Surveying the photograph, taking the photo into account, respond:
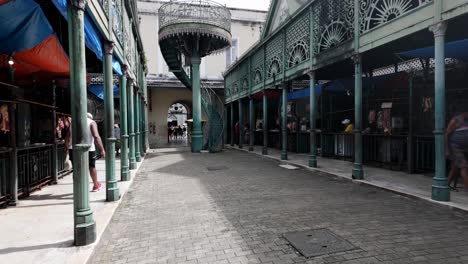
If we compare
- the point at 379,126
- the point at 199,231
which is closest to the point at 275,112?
the point at 379,126

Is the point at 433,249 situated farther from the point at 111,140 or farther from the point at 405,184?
the point at 111,140

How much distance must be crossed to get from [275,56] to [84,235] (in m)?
10.6

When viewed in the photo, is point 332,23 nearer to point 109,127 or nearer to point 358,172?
point 358,172

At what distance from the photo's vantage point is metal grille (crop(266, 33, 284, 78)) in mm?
12132

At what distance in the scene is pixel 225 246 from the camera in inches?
149

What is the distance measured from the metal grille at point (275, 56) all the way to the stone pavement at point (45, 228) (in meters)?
8.21

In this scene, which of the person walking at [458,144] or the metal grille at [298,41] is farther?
the metal grille at [298,41]

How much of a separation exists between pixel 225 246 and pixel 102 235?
5.93 feet

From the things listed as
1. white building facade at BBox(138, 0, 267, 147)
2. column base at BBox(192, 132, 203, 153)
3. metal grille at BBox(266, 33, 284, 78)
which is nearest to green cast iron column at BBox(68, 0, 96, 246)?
metal grille at BBox(266, 33, 284, 78)

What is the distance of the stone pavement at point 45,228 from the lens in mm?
3455

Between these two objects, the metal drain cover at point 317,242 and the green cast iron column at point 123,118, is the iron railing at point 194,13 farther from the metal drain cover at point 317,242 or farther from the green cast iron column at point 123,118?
the metal drain cover at point 317,242

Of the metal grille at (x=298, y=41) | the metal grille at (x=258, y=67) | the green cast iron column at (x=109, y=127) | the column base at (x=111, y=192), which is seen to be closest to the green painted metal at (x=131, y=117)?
the green cast iron column at (x=109, y=127)

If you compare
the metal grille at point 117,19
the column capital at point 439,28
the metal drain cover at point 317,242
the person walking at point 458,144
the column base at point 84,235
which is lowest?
the metal drain cover at point 317,242

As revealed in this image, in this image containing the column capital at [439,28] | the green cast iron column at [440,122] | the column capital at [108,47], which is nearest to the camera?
the column capital at [439,28]
